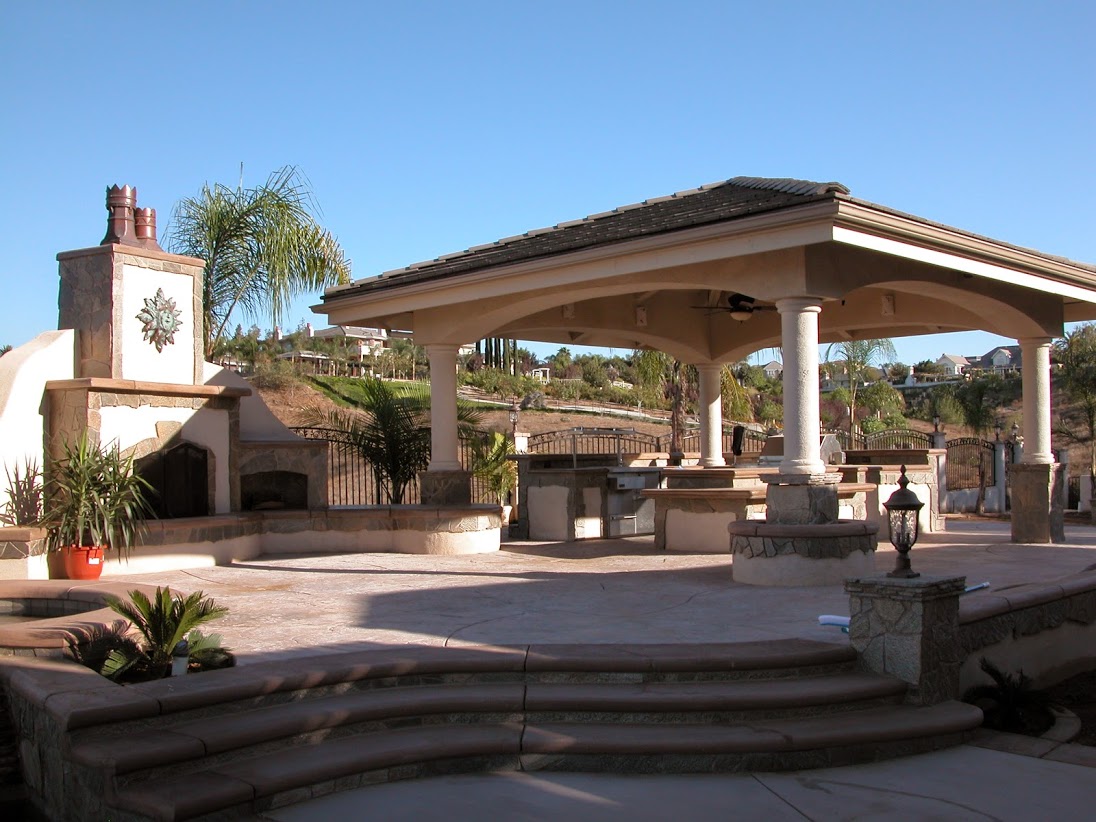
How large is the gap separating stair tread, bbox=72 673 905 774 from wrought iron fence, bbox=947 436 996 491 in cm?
1934

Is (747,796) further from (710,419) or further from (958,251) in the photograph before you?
(710,419)

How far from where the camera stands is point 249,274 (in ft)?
49.8

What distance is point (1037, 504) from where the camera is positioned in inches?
533

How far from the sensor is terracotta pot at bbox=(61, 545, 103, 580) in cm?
1047

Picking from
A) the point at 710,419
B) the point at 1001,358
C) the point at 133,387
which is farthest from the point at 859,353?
the point at 1001,358

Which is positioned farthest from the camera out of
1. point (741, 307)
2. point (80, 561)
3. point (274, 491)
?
point (741, 307)

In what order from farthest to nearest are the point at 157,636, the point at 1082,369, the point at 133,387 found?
the point at 1082,369, the point at 133,387, the point at 157,636

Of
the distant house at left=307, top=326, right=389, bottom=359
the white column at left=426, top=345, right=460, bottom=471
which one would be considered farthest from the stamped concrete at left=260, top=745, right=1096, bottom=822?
the distant house at left=307, top=326, right=389, bottom=359

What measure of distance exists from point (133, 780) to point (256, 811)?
0.63 m

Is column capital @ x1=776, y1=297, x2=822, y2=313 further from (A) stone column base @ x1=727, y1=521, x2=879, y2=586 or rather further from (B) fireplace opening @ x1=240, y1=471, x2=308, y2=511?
(B) fireplace opening @ x1=240, y1=471, x2=308, y2=511

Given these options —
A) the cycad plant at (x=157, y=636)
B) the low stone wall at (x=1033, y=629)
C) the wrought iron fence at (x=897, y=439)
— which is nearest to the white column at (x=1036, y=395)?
the low stone wall at (x=1033, y=629)

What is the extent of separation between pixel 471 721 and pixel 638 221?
6.90m

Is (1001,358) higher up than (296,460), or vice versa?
(1001,358)

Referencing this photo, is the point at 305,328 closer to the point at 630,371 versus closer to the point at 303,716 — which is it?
the point at 630,371
